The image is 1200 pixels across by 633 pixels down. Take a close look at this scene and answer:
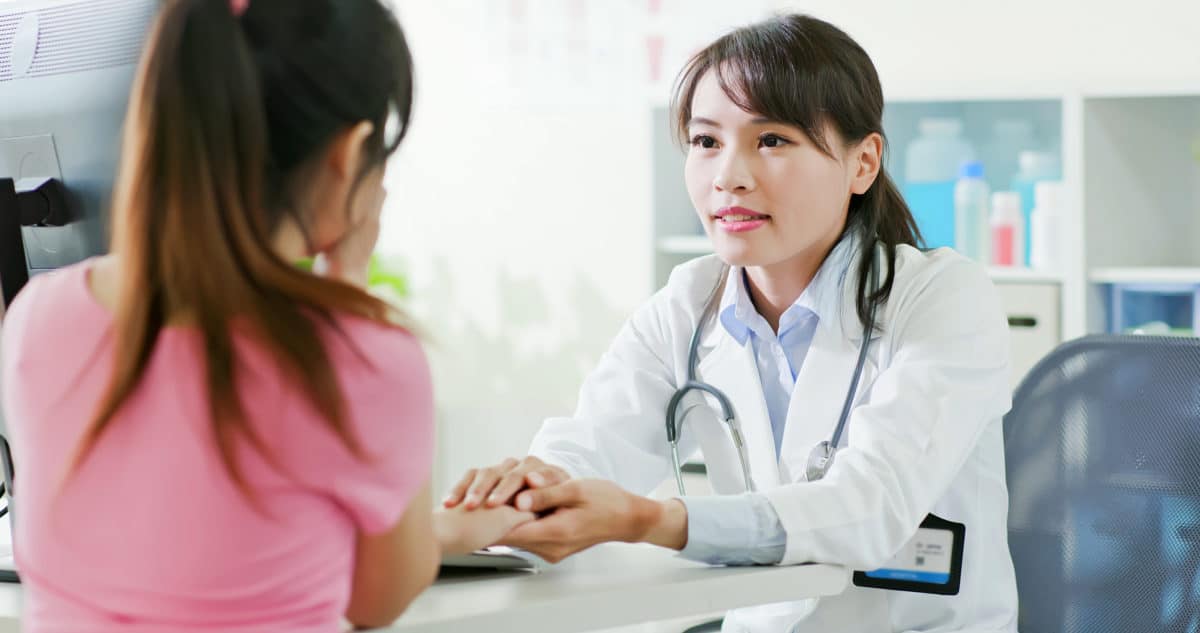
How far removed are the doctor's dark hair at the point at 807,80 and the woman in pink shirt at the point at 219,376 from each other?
689 mm

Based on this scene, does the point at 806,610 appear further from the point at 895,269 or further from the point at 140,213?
the point at 140,213

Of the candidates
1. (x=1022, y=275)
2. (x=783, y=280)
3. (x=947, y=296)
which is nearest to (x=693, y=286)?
(x=783, y=280)

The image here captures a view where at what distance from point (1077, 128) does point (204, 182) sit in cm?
219

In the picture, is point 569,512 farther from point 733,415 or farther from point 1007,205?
point 1007,205

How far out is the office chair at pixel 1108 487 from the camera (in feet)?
4.75

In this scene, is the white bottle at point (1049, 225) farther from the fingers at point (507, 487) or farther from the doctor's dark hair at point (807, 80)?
the fingers at point (507, 487)

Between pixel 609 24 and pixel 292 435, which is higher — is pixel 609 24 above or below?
above

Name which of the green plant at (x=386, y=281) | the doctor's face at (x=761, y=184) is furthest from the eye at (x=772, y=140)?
the green plant at (x=386, y=281)

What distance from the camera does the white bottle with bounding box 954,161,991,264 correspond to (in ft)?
9.16

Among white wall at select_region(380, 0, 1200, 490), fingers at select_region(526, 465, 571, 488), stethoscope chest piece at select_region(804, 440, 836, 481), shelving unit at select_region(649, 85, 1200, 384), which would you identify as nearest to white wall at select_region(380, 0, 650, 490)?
white wall at select_region(380, 0, 1200, 490)

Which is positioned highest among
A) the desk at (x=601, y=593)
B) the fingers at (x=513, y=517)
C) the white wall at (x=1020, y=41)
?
the white wall at (x=1020, y=41)

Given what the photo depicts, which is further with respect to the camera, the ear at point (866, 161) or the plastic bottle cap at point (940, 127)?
the plastic bottle cap at point (940, 127)

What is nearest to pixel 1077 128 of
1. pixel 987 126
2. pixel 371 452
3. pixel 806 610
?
pixel 987 126

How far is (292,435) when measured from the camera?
0.79 m
